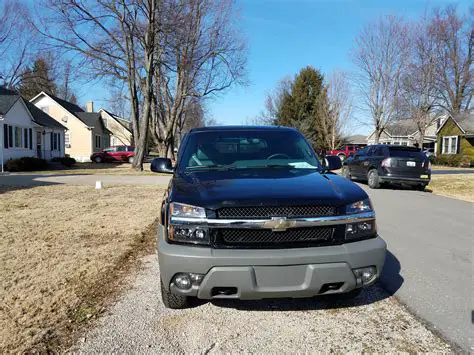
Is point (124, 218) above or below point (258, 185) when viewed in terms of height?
below

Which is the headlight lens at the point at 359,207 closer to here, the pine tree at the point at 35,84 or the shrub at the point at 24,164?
the shrub at the point at 24,164

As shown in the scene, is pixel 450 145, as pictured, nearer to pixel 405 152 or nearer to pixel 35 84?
pixel 405 152

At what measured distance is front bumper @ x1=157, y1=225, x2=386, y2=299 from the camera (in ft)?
9.36

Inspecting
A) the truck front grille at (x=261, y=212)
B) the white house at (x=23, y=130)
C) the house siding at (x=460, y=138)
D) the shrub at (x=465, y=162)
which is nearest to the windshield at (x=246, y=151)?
the truck front grille at (x=261, y=212)

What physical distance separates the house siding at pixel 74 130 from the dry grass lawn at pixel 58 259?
33875 mm

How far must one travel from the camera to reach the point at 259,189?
10.5ft

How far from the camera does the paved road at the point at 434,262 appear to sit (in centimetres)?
346

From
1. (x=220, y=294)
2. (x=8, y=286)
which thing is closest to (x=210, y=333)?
(x=220, y=294)

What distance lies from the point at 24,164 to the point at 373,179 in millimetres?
19532

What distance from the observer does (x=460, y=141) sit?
119 ft

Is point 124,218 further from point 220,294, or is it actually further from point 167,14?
point 167,14

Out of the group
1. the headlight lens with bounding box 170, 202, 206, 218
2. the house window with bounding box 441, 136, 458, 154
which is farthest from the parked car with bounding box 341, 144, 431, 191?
the house window with bounding box 441, 136, 458, 154

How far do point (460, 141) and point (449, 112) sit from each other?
6324mm

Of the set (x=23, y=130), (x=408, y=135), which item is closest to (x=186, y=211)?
(x=23, y=130)
